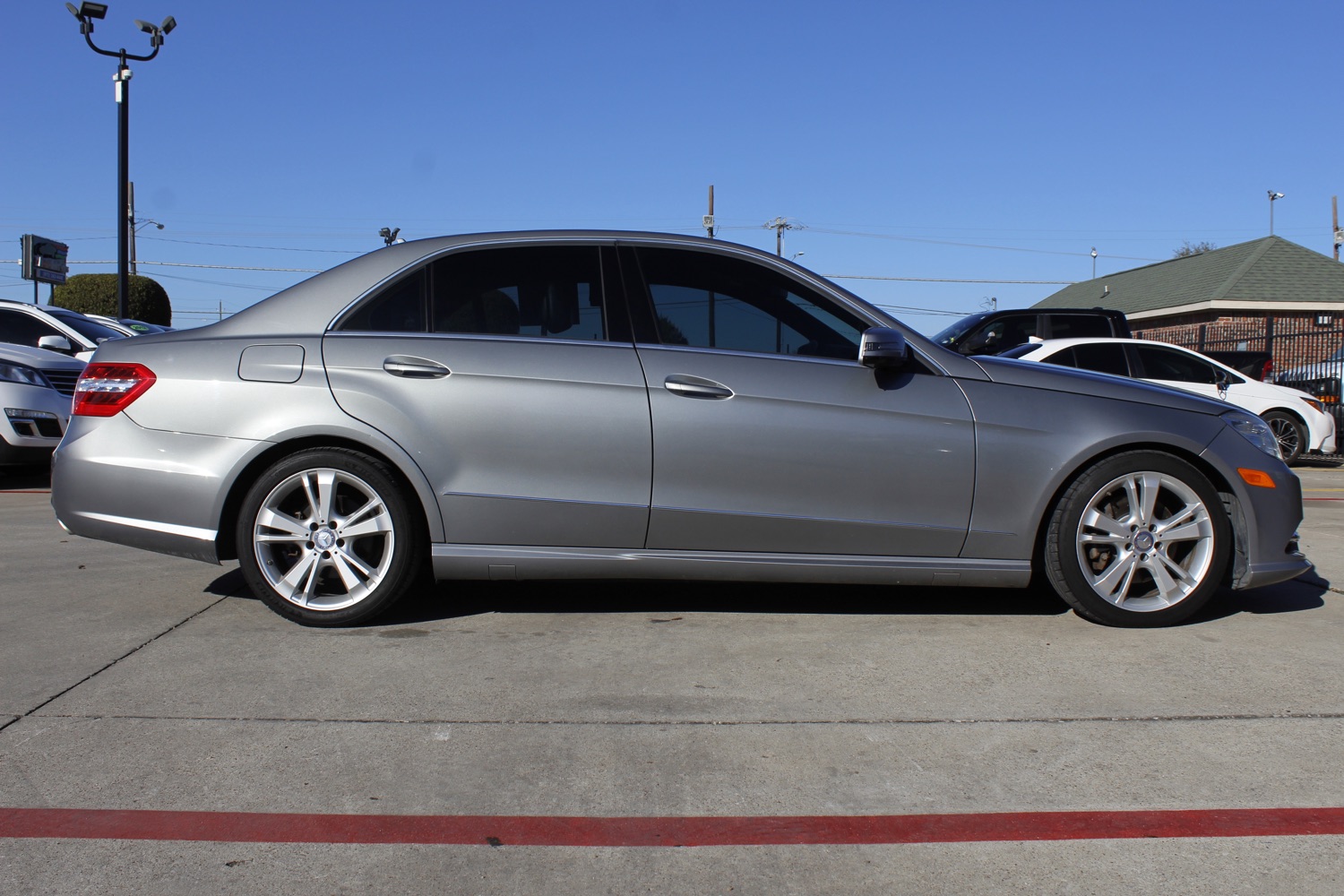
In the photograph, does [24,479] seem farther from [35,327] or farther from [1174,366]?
[1174,366]

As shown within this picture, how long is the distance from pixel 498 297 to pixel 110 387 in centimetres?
165

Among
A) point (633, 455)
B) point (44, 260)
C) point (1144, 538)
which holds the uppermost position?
point (44, 260)

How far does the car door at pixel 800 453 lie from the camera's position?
4.52 metres

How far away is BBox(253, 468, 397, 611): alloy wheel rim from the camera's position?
4555 millimetres

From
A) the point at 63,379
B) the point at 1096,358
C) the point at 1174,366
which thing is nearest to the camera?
the point at 63,379

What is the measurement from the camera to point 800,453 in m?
4.52

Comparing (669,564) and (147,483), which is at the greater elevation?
(147,483)

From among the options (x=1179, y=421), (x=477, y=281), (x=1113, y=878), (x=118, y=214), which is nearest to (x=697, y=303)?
(x=477, y=281)

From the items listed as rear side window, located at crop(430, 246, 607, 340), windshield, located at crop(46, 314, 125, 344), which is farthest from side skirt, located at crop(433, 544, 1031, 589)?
windshield, located at crop(46, 314, 125, 344)

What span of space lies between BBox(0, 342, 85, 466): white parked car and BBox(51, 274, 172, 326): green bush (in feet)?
64.3

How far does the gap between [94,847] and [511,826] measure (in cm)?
96

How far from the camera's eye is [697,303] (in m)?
4.76

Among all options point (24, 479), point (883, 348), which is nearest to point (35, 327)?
point (24, 479)

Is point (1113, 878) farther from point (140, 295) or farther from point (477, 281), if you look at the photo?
point (140, 295)
